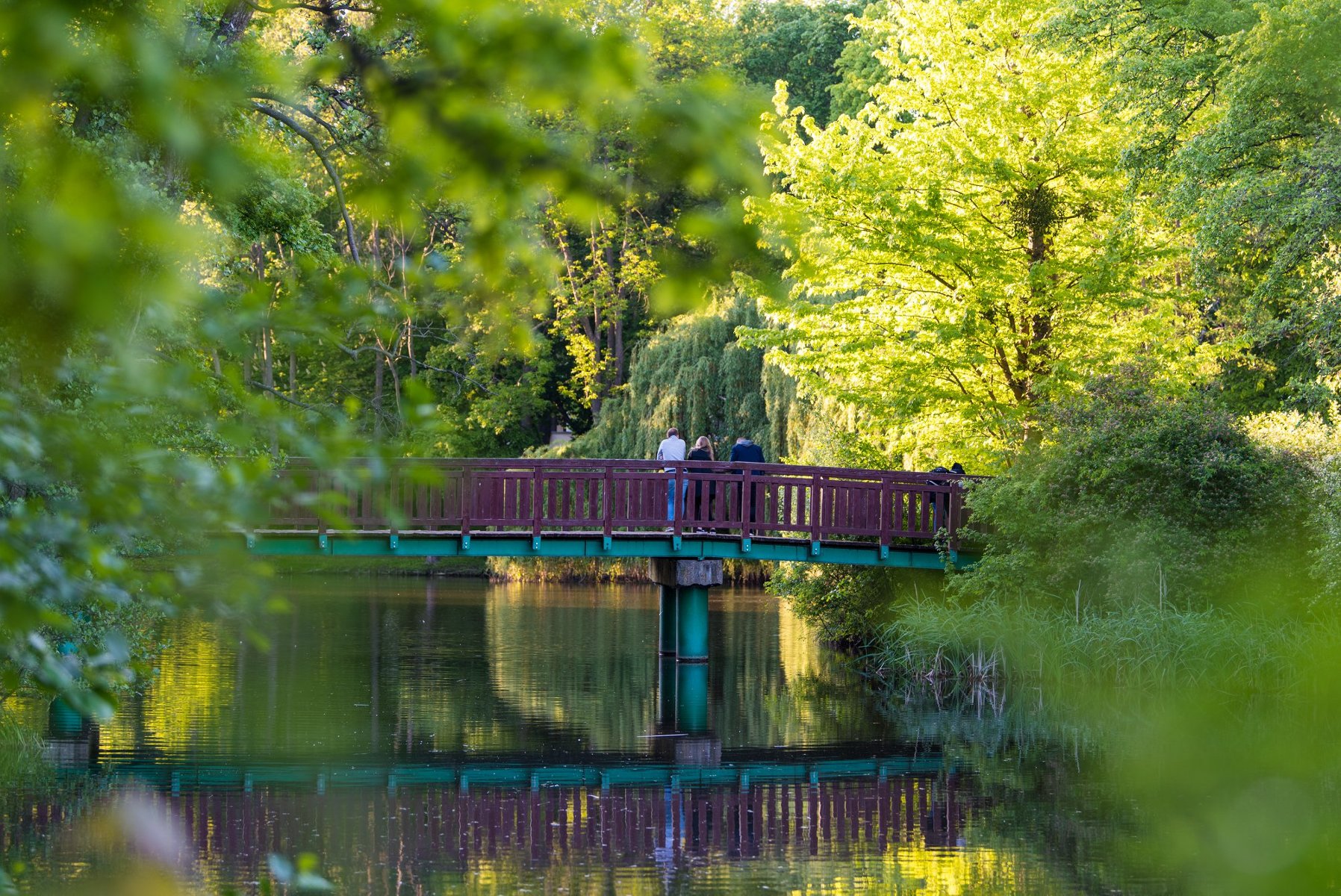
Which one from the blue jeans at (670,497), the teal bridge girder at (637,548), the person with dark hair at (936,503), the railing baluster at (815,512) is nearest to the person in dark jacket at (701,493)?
the blue jeans at (670,497)

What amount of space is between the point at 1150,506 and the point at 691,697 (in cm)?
527

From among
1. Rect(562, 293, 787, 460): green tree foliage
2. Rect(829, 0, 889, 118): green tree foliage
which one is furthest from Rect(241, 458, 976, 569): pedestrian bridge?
Rect(829, 0, 889, 118): green tree foliage

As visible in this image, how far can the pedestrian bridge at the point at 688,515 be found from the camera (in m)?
18.6

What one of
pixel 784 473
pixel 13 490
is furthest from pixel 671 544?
pixel 13 490

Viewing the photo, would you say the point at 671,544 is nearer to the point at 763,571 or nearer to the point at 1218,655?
the point at 1218,655

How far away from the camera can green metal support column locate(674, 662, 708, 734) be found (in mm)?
14852

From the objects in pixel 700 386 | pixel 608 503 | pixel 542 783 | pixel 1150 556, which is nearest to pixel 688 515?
pixel 608 503

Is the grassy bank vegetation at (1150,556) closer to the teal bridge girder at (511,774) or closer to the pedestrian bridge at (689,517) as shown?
the pedestrian bridge at (689,517)

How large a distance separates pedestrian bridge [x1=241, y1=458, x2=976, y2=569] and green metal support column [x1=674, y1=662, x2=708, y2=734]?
1401 mm

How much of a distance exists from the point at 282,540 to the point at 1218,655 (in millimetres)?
10326

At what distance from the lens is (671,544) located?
751 inches

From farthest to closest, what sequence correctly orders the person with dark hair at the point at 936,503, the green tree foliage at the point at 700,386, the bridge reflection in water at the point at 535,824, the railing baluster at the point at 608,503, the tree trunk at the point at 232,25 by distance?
the green tree foliage at the point at 700,386 < the railing baluster at the point at 608,503 < the person with dark hair at the point at 936,503 < the tree trunk at the point at 232,25 < the bridge reflection in water at the point at 535,824

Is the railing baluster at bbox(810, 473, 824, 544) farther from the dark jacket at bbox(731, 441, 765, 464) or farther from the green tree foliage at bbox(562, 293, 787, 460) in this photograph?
the green tree foliage at bbox(562, 293, 787, 460)

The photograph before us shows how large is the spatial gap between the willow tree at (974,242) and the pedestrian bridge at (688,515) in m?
1.10
